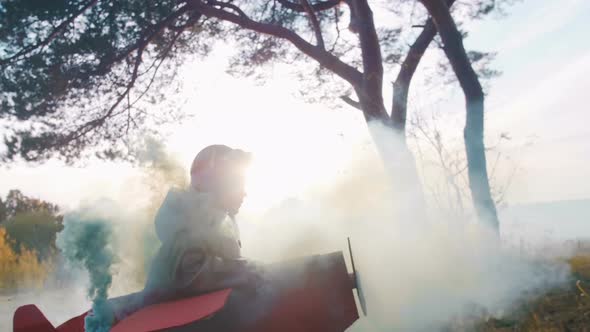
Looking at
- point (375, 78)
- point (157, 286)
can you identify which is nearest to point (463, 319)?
point (157, 286)

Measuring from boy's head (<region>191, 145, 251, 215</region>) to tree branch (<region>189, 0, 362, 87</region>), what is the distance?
529 cm

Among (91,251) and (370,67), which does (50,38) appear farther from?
(91,251)

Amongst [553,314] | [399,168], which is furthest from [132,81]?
[553,314]

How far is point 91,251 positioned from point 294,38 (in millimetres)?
6688

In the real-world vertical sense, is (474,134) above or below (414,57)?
below

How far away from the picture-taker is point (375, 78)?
840 cm

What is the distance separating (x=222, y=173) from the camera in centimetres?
372

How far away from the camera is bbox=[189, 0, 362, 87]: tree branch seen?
8.77 metres

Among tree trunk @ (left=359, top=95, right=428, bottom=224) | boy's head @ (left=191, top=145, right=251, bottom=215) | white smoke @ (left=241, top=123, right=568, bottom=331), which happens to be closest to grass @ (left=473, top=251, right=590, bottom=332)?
white smoke @ (left=241, top=123, right=568, bottom=331)

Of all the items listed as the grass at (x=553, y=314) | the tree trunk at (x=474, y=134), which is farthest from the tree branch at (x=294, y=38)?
the grass at (x=553, y=314)

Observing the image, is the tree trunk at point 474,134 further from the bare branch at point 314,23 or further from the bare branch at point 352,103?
the bare branch at point 314,23

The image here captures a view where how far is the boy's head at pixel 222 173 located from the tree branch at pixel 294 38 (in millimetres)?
5286

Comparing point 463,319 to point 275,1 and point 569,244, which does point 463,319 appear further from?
point 275,1

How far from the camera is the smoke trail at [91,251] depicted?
10.6 feet
